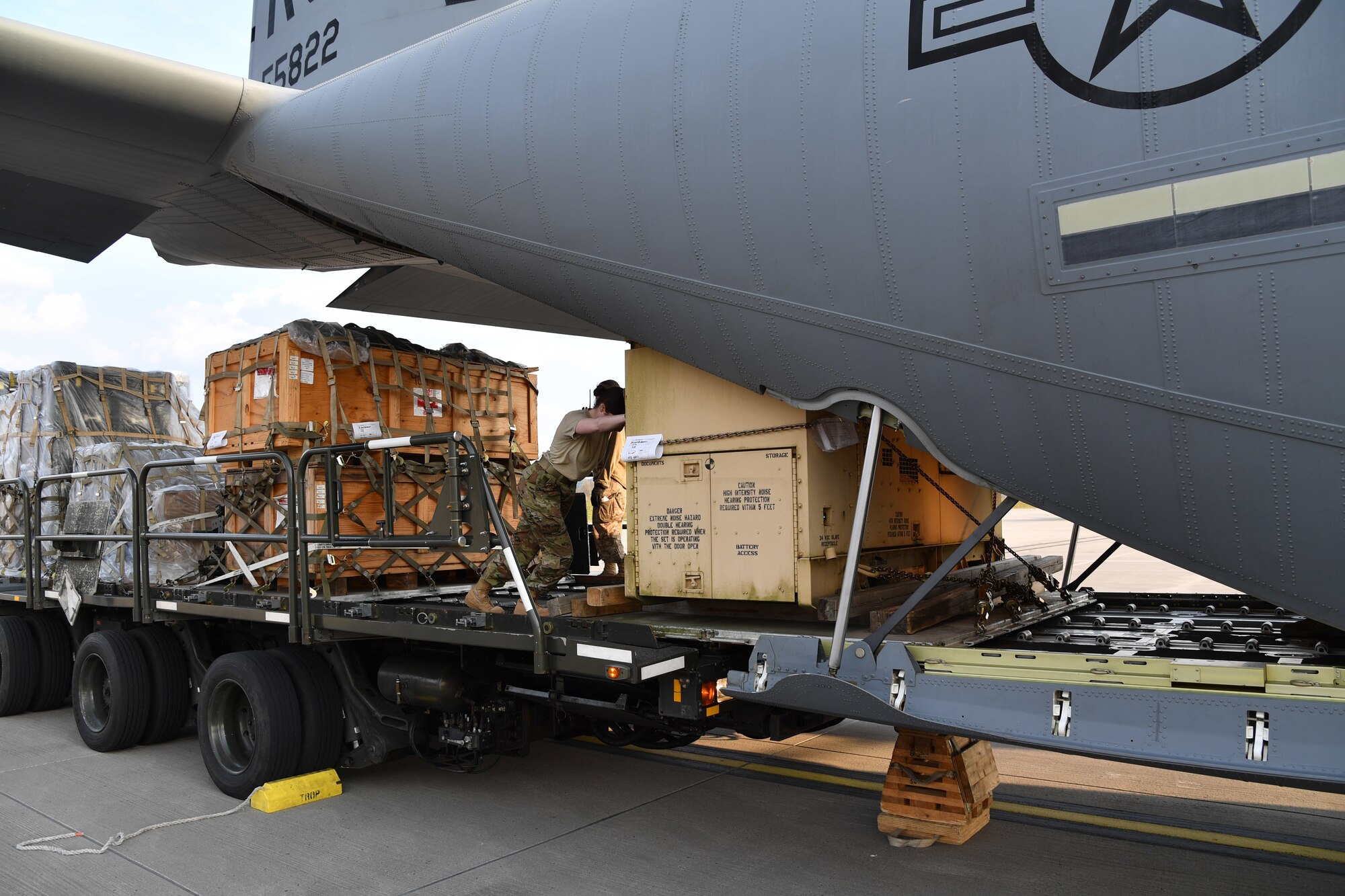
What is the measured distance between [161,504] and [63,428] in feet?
8.49

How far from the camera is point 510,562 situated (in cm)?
482

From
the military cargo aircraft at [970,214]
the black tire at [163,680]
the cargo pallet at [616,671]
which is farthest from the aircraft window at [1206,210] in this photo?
the black tire at [163,680]

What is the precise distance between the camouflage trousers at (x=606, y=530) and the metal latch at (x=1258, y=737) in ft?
15.5

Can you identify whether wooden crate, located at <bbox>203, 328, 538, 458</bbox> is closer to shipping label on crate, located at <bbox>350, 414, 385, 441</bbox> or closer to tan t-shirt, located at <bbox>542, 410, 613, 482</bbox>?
shipping label on crate, located at <bbox>350, 414, 385, 441</bbox>

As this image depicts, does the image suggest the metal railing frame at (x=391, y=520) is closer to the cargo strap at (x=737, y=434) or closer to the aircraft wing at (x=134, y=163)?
the cargo strap at (x=737, y=434)

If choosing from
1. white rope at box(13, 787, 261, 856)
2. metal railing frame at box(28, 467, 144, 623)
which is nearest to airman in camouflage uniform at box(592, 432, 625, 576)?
white rope at box(13, 787, 261, 856)

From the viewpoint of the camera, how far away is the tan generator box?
453 centimetres

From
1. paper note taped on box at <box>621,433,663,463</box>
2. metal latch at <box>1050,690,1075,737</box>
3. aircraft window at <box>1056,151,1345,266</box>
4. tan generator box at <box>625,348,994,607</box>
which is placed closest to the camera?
aircraft window at <box>1056,151,1345,266</box>

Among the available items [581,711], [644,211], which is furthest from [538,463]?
[644,211]

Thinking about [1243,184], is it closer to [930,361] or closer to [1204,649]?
[930,361]

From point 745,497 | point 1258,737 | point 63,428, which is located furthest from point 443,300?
point 1258,737

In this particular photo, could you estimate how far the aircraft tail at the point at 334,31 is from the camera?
6566 mm

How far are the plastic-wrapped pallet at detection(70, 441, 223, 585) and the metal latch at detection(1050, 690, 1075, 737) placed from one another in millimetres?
5631

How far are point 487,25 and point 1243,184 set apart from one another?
4199 mm
